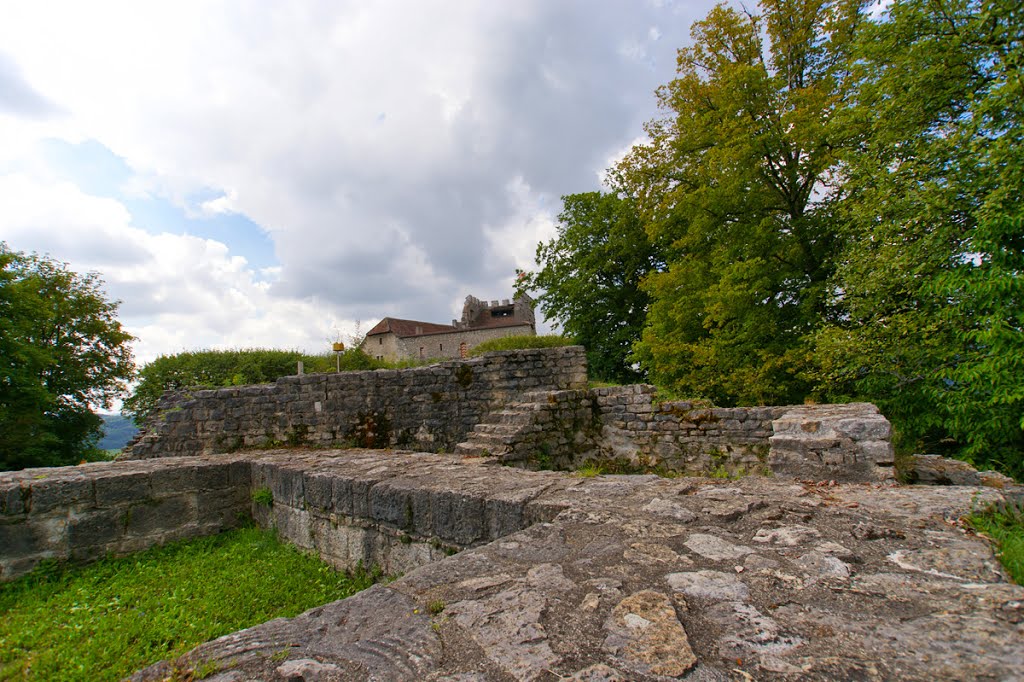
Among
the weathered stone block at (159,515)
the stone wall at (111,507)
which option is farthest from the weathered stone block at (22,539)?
the weathered stone block at (159,515)

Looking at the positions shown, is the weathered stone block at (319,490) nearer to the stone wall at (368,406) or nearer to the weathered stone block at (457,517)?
the weathered stone block at (457,517)

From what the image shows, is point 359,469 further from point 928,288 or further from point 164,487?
point 928,288

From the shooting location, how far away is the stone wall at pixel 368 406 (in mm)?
7512

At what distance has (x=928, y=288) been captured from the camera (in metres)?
6.91

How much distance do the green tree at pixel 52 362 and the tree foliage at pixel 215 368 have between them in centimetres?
274

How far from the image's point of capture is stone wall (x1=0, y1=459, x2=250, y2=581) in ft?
13.8

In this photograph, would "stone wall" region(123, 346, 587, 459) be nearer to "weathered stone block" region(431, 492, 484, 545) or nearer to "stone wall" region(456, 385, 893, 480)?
"stone wall" region(456, 385, 893, 480)

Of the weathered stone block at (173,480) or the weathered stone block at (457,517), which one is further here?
the weathered stone block at (173,480)

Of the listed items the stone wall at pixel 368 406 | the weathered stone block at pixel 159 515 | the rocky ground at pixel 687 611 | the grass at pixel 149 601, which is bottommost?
the grass at pixel 149 601

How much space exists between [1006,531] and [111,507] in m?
6.91

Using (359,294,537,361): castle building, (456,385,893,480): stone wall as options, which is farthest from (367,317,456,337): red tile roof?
(456,385,893,480): stone wall

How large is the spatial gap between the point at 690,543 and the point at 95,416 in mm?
26704

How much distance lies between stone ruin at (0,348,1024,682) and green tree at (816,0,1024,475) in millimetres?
3694

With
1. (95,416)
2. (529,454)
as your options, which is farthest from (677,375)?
(95,416)
